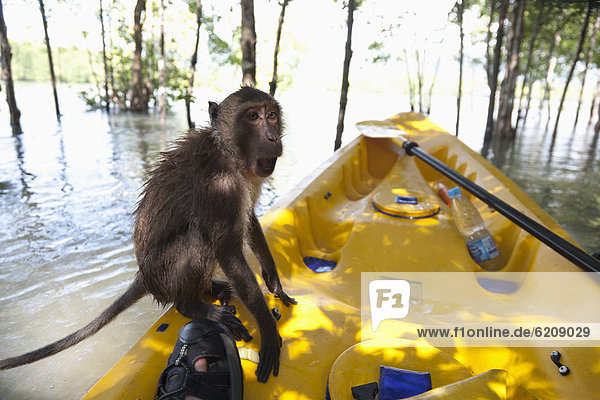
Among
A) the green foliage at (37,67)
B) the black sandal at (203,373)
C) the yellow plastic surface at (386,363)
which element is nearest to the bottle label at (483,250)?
the yellow plastic surface at (386,363)

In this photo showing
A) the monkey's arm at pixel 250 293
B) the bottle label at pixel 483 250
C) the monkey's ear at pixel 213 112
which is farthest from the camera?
the bottle label at pixel 483 250

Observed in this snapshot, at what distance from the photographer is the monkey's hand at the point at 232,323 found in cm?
221

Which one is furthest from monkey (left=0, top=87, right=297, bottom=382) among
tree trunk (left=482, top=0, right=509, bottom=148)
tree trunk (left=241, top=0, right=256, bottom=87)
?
tree trunk (left=482, top=0, right=509, bottom=148)

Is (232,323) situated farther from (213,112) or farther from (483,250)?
(483,250)

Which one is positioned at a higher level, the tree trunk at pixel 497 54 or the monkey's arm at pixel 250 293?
the tree trunk at pixel 497 54

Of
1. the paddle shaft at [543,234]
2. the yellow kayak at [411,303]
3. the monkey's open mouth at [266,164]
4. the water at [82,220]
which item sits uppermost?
the monkey's open mouth at [266,164]

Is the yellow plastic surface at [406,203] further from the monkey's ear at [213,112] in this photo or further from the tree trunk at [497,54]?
the tree trunk at [497,54]

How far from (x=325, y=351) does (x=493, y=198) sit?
227 centimetres

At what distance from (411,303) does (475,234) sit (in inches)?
60.5

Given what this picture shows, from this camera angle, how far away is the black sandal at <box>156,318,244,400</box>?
1.66m

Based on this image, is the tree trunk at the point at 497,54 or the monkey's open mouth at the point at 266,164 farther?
the tree trunk at the point at 497,54

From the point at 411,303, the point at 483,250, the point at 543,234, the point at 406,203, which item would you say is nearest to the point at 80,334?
the point at 411,303

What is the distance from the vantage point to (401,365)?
2080mm

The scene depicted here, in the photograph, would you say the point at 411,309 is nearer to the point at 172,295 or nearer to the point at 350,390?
the point at 350,390
